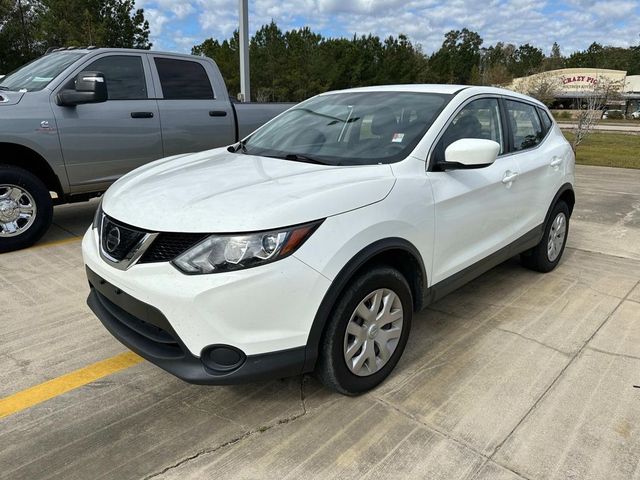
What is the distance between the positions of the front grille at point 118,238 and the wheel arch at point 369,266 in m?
0.90

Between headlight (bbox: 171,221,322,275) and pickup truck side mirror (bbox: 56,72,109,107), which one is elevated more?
pickup truck side mirror (bbox: 56,72,109,107)

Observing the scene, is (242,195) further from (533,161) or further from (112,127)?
(112,127)

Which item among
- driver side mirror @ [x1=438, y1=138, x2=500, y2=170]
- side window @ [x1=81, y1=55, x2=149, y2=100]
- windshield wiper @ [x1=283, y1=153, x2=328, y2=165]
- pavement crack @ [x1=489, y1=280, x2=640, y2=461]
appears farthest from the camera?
side window @ [x1=81, y1=55, x2=149, y2=100]

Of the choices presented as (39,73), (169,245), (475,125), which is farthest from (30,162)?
(475,125)

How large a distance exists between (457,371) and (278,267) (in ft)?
4.85

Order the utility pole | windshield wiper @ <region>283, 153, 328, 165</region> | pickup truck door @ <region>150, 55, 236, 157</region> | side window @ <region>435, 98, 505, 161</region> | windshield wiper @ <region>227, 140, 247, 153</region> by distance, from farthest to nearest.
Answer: the utility pole
pickup truck door @ <region>150, 55, 236, 157</region>
windshield wiper @ <region>227, 140, 247, 153</region>
side window @ <region>435, 98, 505, 161</region>
windshield wiper @ <region>283, 153, 328, 165</region>

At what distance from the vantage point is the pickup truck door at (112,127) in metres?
5.09

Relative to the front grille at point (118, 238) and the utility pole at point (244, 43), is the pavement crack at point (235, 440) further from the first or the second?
the utility pole at point (244, 43)

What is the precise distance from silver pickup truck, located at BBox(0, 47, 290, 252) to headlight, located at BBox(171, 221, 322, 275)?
340cm

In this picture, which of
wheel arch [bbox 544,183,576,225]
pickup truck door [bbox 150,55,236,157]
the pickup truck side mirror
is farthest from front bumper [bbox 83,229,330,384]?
pickup truck door [bbox 150,55,236,157]

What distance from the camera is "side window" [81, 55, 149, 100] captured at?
541 centimetres

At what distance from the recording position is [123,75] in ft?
18.3

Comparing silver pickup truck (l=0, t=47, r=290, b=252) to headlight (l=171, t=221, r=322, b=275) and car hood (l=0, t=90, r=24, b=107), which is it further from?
headlight (l=171, t=221, r=322, b=275)

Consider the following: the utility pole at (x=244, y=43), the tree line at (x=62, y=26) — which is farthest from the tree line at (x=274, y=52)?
the utility pole at (x=244, y=43)
